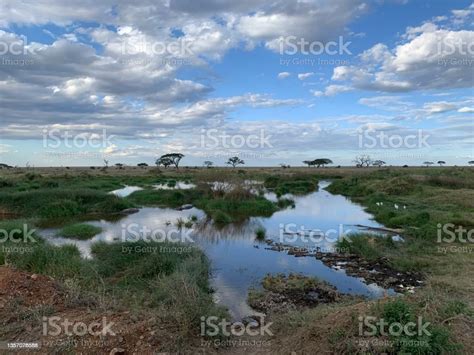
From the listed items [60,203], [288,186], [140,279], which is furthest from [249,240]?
[288,186]

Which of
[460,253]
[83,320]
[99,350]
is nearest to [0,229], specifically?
[83,320]

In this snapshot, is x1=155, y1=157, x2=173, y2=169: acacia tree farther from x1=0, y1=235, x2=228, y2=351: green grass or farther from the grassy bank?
x1=0, y1=235, x2=228, y2=351: green grass

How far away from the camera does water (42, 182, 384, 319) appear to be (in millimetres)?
9969

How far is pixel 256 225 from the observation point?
764 inches

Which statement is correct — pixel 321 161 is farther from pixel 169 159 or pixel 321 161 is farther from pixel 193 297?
pixel 193 297

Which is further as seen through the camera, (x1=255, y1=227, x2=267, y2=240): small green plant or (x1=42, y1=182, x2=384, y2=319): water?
(x1=255, y1=227, x2=267, y2=240): small green plant

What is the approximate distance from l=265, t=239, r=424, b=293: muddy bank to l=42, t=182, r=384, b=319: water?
30 cm

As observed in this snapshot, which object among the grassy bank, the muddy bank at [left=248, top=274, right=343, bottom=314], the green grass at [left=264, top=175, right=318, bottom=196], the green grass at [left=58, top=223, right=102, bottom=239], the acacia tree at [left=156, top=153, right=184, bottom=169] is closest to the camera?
the grassy bank

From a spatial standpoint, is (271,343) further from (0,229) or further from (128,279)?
(0,229)

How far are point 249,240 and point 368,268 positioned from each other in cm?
547

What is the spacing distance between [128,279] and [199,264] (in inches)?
67.5

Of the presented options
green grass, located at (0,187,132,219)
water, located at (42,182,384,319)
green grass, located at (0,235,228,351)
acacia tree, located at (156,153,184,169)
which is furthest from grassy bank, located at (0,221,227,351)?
acacia tree, located at (156,153,184,169)

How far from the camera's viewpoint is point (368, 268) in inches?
448

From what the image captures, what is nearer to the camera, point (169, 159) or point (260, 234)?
point (260, 234)
